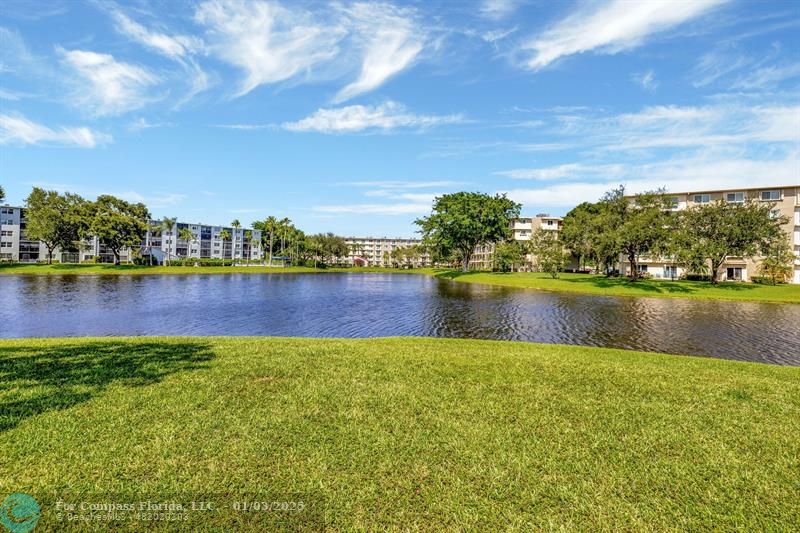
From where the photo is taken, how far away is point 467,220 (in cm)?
8719

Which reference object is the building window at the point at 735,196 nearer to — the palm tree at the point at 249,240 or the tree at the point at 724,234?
the tree at the point at 724,234

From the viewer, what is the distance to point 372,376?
10.1 metres

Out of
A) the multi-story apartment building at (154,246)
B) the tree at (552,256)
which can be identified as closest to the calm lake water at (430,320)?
the tree at (552,256)

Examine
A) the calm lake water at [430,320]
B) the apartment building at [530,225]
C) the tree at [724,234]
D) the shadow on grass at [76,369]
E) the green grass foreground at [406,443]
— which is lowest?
the calm lake water at [430,320]

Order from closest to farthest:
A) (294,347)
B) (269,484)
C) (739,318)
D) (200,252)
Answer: (269,484), (294,347), (739,318), (200,252)

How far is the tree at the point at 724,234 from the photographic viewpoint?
5369cm

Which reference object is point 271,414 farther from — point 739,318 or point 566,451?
point 739,318

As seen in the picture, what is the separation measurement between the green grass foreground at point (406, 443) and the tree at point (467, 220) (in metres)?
79.7

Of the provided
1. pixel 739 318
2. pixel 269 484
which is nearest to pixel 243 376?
pixel 269 484

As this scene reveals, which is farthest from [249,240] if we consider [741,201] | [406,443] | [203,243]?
[406,443]

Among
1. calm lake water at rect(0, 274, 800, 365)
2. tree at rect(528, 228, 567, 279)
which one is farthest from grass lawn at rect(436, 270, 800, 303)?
calm lake water at rect(0, 274, 800, 365)

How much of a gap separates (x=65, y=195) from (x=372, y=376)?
122 m

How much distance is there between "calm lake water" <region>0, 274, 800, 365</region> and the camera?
69.4ft

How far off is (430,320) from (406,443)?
22.1 meters
